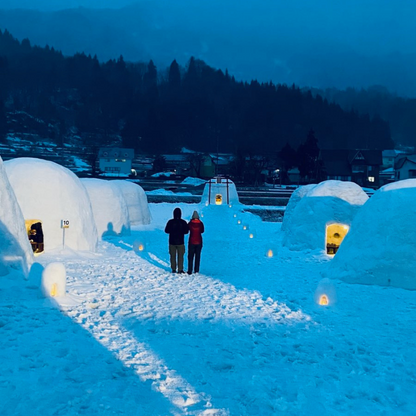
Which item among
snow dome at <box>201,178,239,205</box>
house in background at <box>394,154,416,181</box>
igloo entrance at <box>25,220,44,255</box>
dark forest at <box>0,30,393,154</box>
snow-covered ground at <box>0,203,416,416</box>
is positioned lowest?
snow-covered ground at <box>0,203,416,416</box>

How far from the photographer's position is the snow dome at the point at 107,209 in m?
16.2

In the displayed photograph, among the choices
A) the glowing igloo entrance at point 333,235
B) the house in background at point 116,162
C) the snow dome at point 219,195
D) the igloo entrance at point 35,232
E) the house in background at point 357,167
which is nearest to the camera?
the igloo entrance at point 35,232

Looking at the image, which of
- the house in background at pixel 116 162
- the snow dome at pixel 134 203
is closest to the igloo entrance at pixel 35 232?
the snow dome at pixel 134 203

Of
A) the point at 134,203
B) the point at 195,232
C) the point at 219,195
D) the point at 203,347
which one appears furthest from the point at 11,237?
the point at 219,195

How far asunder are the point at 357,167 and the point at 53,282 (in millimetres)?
57074

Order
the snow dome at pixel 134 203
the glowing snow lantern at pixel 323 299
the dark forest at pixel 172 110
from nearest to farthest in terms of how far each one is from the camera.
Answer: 1. the glowing snow lantern at pixel 323 299
2. the snow dome at pixel 134 203
3. the dark forest at pixel 172 110

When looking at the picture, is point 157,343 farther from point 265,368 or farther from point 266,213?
point 266,213

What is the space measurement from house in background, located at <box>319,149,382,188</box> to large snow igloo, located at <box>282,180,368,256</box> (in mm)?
43937

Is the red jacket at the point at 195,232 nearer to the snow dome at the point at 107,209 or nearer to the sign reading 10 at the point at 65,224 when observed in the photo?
the sign reading 10 at the point at 65,224

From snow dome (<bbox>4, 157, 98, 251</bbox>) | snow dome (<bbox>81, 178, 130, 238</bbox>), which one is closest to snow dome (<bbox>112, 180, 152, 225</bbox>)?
snow dome (<bbox>81, 178, 130, 238</bbox>)

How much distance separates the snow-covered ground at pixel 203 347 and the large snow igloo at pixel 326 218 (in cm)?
463

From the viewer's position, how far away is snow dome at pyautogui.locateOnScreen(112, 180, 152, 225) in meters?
20.4

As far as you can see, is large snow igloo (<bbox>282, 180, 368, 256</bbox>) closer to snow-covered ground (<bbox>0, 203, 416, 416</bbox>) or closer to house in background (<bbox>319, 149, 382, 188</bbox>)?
snow-covered ground (<bbox>0, 203, 416, 416</bbox>)

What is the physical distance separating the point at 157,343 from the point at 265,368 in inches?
60.6
